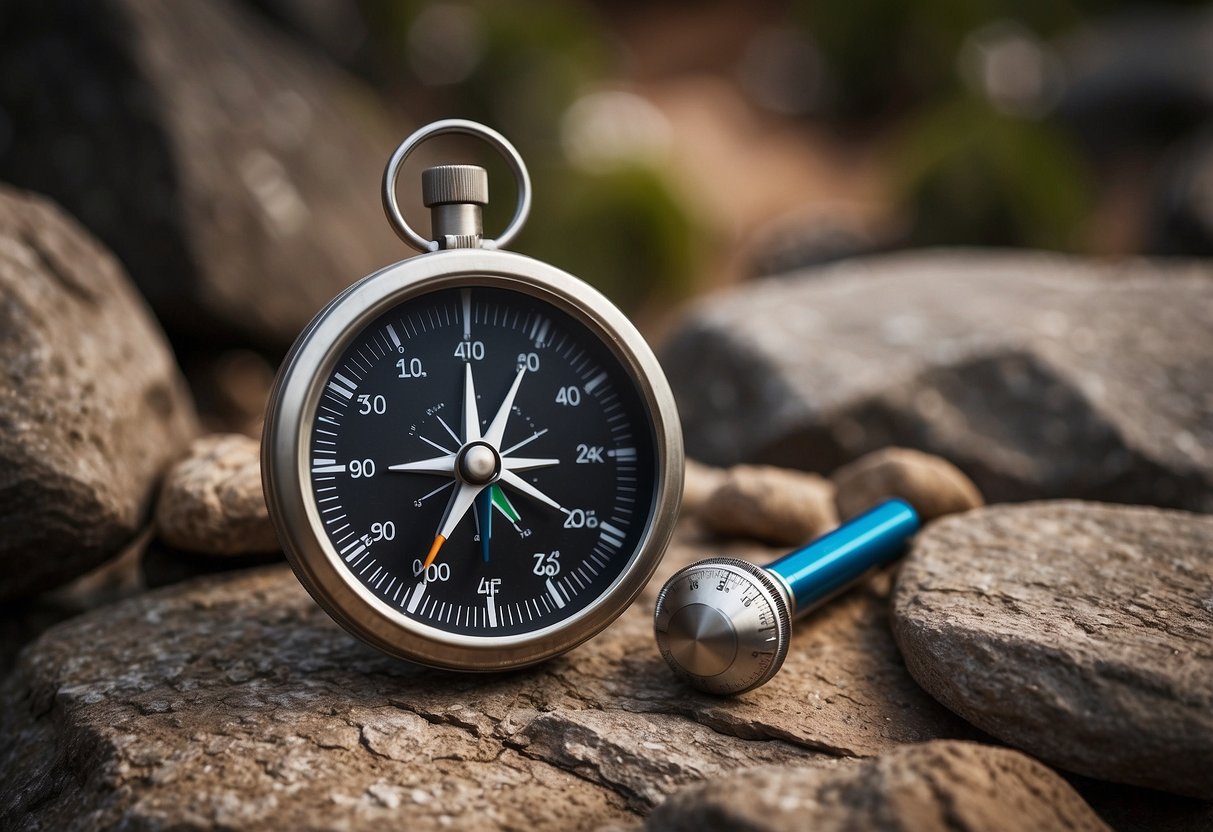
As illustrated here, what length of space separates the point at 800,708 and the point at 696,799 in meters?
0.53

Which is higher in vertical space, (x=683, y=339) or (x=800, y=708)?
(x=683, y=339)

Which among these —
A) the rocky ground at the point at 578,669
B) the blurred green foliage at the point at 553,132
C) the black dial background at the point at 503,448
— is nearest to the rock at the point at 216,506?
the rocky ground at the point at 578,669

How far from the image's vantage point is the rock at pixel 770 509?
2779 mm

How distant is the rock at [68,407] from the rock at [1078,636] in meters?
1.82

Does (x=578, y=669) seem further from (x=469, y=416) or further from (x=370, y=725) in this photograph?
(x=469, y=416)

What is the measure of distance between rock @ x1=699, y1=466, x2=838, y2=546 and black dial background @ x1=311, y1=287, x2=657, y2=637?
804mm

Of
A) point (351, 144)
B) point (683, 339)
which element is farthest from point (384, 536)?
point (351, 144)

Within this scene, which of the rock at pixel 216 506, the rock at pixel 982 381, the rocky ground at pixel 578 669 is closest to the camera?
the rocky ground at pixel 578 669

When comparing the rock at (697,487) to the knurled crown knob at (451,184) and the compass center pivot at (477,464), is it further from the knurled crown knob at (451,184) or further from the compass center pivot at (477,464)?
the knurled crown knob at (451,184)

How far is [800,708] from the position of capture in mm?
2002

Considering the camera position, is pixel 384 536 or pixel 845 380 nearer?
pixel 384 536

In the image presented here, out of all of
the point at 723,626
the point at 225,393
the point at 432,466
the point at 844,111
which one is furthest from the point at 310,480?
the point at 844,111

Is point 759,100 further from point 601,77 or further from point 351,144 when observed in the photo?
point 351,144

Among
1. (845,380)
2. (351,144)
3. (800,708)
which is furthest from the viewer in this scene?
(351,144)
